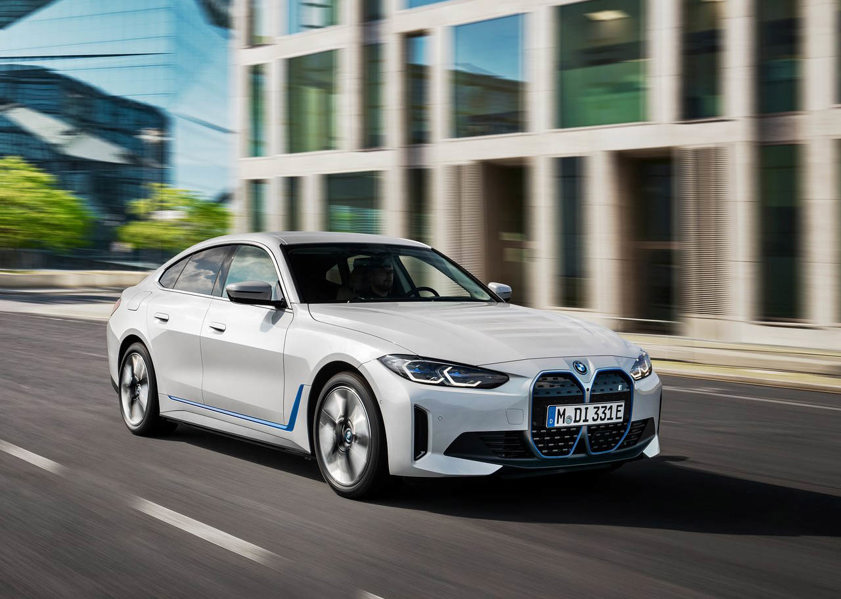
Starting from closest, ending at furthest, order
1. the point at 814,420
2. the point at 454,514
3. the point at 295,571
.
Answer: the point at 295,571
the point at 454,514
the point at 814,420

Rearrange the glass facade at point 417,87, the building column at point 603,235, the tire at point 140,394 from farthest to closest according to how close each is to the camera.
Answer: the glass facade at point 417,87
the building column at point 603,235
the tire at point 140,394

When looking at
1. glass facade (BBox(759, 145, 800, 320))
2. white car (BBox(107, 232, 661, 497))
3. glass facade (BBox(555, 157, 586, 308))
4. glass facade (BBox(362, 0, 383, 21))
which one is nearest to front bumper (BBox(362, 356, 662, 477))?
white car (BBox(107, 232, 661, 497))

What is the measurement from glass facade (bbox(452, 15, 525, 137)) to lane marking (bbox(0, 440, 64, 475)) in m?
17.4

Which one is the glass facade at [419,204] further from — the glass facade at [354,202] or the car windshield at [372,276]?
the car windshield at [372,276]

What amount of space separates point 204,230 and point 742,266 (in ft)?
245

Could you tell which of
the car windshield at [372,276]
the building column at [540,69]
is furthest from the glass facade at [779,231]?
the car windshield at [372,276]

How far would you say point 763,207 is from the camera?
1931 cm

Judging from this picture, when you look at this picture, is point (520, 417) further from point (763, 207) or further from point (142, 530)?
point (763, 207)

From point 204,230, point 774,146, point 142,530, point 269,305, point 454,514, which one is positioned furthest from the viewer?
point 204,230

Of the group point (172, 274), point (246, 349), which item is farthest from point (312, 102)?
point (246, 349)

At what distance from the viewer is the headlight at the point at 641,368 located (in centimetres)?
571

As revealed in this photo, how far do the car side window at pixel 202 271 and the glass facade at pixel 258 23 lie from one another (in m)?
24.0

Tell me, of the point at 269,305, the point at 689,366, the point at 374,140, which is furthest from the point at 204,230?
the point at 269,305

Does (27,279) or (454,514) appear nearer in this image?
(454,514)
